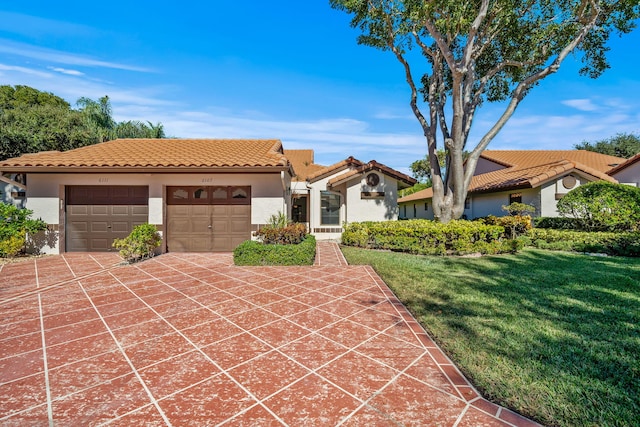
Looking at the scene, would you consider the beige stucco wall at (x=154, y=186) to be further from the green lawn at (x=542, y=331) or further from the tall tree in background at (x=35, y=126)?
the tall tree in background at (x=35, y=126)

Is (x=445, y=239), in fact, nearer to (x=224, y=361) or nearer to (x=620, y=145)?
(x=224, y=361)

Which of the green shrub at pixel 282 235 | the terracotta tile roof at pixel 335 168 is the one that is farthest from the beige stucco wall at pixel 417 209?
the green shrub at pixel 282 235

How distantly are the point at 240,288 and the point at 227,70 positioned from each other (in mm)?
10930

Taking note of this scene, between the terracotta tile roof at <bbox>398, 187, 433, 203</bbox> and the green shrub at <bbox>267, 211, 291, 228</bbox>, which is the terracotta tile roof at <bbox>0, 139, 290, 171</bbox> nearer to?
the green shrub at <bbox>267, 211, 291, 228</bbox>

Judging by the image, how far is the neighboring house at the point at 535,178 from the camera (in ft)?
48.5

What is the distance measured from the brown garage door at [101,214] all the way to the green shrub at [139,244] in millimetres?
1372

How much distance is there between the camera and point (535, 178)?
46.6 feet

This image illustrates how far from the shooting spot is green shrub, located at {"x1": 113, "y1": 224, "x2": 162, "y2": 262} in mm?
8469

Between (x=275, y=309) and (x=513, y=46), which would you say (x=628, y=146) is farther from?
(x=275, y=309)

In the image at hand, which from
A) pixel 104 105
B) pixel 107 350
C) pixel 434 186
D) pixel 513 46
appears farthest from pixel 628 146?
pixel 104 105

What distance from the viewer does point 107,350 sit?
3281 mm

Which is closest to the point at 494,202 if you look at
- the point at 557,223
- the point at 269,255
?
the point at 557,223

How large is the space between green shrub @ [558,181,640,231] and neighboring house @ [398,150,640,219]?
2.01 meters

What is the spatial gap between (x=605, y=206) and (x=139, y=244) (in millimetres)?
18117
